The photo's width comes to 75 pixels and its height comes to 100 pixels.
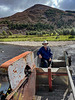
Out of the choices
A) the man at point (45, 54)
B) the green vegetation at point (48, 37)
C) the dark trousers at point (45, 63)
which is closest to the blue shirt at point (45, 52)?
the man at point (45, 54)

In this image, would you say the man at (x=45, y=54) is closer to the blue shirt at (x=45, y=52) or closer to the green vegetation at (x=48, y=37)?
the blue shirt at (x=45, y=52)

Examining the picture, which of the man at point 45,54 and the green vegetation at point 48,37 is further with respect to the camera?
the green vegetation at point 48,37

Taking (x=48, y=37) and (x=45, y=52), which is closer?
(x=45, y=52)

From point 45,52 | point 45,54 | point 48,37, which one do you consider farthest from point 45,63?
point 48,37

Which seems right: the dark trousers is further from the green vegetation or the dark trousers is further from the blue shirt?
the green vegetation

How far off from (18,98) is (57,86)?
268 cm

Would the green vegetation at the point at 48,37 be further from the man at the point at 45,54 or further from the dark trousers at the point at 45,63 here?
the man at the point at 45,54

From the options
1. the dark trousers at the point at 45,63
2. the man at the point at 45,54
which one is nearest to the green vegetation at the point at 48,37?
the dark trousers at the point at 45,63

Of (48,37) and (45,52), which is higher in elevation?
(48,37)

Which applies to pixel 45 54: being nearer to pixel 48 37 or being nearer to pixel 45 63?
pixel 45 63

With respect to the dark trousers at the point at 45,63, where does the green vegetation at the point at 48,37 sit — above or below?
above

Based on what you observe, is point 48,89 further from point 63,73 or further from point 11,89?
point 11,89

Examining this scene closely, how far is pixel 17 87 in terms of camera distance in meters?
3.22

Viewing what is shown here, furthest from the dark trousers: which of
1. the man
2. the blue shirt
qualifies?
the blue shirt
